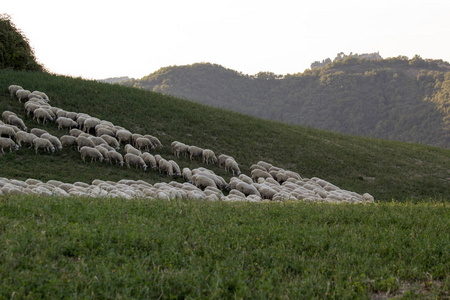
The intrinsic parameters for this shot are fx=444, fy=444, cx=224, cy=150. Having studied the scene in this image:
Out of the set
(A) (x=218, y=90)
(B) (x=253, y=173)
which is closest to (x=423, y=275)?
(B) (x=253, y=173)

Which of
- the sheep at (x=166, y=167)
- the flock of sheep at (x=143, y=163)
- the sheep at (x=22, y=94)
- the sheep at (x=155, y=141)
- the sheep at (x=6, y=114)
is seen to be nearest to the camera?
the flock of sheep at (x=143, y=163)

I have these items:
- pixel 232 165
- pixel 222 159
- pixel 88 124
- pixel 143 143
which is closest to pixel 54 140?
pixel 88 124

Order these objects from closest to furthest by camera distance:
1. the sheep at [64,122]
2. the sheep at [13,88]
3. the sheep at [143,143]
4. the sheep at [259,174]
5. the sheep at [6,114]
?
the sheep at [6,114]
the sheep at [259,174]
the sheep at [64,122]
the sheep at [143,143]
the sheep at [13,88]

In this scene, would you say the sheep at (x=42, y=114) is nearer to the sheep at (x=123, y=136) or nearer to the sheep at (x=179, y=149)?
the sheep at (x=123, y=136)

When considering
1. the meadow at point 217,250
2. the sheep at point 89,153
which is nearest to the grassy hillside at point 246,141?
the sheep at point 89,153

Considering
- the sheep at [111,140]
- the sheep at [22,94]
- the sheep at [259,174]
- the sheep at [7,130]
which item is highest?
the sheep at [22,94]

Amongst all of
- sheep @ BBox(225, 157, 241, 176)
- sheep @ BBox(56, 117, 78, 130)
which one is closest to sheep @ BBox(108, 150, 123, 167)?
sheep @ BBox(56, 117, 78, 130)

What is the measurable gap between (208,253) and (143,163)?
475 inches

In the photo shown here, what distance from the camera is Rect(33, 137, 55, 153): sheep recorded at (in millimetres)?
17344

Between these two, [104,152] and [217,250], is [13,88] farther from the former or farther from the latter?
[217,250]

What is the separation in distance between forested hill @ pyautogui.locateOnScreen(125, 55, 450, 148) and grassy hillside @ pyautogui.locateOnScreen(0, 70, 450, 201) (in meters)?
33.1

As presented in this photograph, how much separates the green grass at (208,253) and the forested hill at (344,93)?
52.9 metres

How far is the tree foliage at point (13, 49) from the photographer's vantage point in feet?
94.4

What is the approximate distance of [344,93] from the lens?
7819 cm
